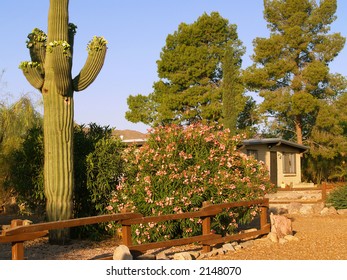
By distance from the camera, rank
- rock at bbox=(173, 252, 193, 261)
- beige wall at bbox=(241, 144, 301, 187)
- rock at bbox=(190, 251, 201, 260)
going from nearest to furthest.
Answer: rock at bbox=(173, 252, 193, 261), rock at bbox=(190, 251, 201, 260), beige wall at bbox=(241, 144, 301, 187)

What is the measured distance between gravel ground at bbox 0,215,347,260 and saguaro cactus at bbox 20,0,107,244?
0.68 m

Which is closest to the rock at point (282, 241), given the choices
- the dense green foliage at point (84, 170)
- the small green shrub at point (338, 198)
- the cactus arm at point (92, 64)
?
the dense green foliage at point (84, 170)

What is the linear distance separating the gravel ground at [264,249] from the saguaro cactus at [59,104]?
0.68 metres

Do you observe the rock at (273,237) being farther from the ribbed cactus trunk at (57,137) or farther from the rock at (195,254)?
the ribbed cactus trunk at (57,137)

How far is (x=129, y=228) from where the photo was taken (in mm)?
9406

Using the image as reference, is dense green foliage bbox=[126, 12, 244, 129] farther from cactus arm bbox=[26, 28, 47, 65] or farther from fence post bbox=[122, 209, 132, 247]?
fence post bbox=[122, 209, 132, 247]

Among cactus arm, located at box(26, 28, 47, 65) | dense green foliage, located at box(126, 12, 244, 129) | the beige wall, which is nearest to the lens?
cactus arm, located at box(26, 28, 47, 65)

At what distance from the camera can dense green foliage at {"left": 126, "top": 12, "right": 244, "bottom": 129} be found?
37.6m

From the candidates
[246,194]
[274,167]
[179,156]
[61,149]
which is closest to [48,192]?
[61,149]

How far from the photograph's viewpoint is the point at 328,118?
37.3m

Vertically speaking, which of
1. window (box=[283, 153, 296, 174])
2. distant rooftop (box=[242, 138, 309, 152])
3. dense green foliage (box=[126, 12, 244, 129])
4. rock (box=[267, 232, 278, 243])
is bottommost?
rock (box=[267, 232, 278, 243])

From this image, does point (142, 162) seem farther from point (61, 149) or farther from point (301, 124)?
point (301, 124)

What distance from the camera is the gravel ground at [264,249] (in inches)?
404

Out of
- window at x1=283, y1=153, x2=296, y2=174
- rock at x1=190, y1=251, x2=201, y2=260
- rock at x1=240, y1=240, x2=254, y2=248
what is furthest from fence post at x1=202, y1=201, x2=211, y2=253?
window at x1=283, y1=153, x2=296, y2=174
